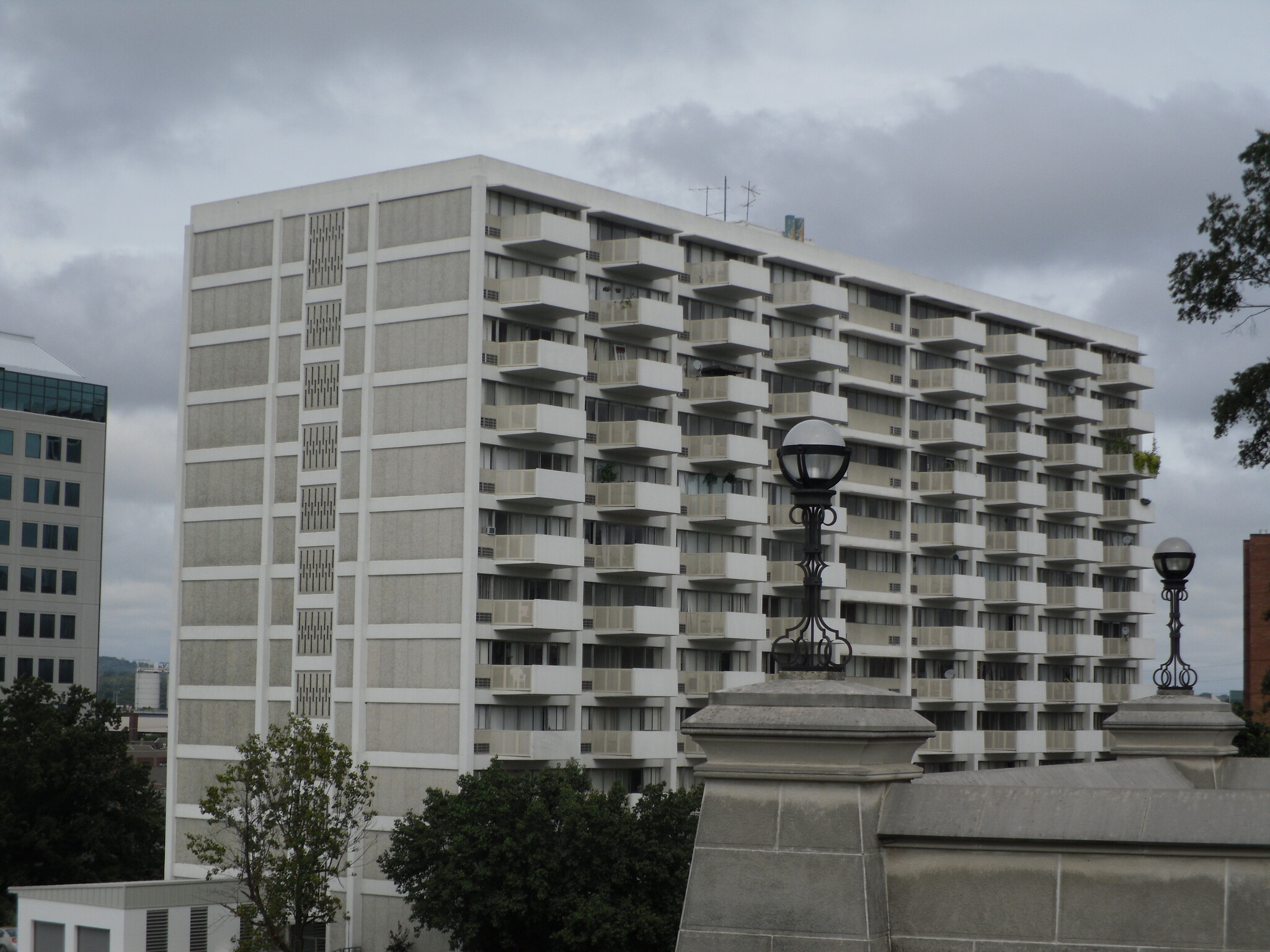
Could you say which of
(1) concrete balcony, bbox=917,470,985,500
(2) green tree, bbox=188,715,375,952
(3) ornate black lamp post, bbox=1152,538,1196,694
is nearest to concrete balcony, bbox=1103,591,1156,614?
(1) concrete balcony, bbox=917,470,985,500

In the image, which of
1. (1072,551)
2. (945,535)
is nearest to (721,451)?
(945,535)

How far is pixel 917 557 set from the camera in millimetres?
89438

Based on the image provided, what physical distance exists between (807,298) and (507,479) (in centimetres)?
2172

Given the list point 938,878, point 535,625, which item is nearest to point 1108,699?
point 535,625

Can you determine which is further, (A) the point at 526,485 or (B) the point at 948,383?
(B) the point at 948,383

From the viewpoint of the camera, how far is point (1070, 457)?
325 feet

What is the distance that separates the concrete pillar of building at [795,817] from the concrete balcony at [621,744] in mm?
59231

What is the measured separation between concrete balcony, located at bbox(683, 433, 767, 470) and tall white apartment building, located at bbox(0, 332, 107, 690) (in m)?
66.5

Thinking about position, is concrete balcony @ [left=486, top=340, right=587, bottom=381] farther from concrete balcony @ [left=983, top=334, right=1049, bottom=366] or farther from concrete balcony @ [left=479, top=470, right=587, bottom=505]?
concrete balcony @ [left=983, top=334, right=1049, bottom=366]

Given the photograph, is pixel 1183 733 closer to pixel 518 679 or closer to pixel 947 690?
A: pixel 518 679

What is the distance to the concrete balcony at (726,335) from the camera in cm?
7506

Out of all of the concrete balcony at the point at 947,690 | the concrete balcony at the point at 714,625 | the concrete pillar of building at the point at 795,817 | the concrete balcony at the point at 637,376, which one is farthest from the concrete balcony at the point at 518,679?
the concrete pillar of building at the point at 795,817

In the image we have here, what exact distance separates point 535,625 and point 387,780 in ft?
28.2

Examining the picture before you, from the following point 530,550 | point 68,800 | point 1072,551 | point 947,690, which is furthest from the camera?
point 1072,551
